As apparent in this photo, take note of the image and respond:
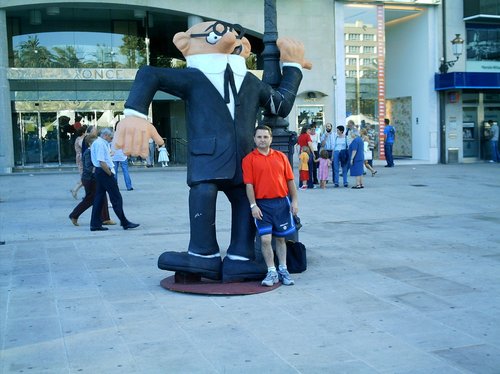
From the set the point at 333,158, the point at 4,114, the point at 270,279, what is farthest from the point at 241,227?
the point at 4,114

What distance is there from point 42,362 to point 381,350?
2.24m

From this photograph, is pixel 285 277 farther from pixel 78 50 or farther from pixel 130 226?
pixel 78 50

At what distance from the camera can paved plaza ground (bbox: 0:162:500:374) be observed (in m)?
4.21

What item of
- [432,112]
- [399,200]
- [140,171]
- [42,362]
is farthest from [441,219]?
[432,112]

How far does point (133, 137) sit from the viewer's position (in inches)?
228

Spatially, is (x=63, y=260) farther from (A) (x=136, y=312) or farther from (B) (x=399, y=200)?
(B) (x=399, y=200)

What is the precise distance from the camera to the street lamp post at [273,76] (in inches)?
286

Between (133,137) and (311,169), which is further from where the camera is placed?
(311,169)

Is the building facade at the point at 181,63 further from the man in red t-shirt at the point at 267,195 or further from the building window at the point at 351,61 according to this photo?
the man in red t-shirt at the point at 267,195

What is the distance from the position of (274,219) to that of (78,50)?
2085 centimetres

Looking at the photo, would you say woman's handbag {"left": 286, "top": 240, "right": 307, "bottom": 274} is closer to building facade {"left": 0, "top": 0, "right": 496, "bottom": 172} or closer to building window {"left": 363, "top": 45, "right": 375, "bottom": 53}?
building facade {"left": 0, "top": 0, "right": 496, "bottom": 172}

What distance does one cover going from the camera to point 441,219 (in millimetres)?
10477

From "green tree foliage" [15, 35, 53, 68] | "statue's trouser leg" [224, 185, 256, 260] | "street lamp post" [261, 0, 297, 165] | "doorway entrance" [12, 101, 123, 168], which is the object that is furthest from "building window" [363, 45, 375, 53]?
"statue's trouser leg" [224, 185, 256, 260]

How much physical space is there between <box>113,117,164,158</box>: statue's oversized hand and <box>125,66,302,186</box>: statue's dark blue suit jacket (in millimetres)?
177
